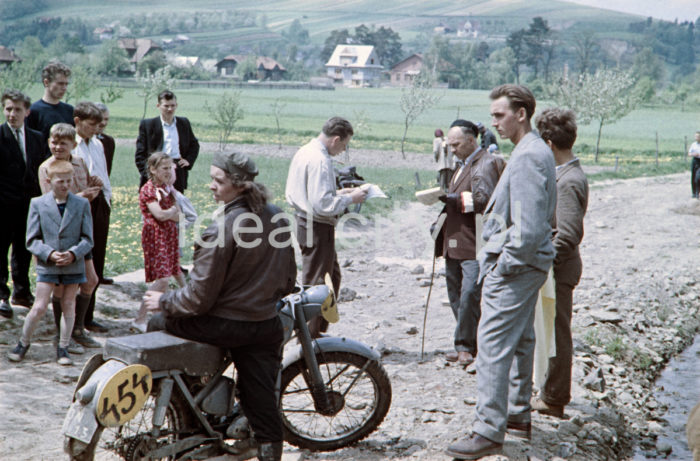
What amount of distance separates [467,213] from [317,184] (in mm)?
1223

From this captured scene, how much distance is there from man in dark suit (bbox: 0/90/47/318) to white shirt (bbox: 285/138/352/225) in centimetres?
264

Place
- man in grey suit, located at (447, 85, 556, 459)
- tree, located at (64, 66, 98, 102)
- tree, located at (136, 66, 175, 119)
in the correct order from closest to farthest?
man in grey suit, located at (447, 85, 556, 459) → tree, located at (64, 66, 98, 102) → tree, located at (136, 66, 175, 119)

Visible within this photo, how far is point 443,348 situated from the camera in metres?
7.02

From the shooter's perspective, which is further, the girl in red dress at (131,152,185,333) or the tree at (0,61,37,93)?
the tree at (0,61,37,93)

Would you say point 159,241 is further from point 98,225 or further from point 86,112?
point 86,112

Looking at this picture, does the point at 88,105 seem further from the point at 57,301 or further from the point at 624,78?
the point at 624,78

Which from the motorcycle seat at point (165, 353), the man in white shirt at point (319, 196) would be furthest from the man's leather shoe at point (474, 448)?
the man in white shirt at point (319, 196)

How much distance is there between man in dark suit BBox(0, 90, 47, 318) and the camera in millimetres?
6949

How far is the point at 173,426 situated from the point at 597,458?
2732 mm

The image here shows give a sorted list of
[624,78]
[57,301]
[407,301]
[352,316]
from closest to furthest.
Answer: [57,301] → [352,316] → [407,301] → [624,78]

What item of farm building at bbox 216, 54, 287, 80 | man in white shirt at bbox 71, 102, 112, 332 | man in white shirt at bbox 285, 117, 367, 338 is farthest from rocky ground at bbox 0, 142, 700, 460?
farm building at bbox 216, 54, 287, 80

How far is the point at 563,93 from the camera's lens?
162 ft

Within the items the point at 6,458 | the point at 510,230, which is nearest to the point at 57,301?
the point at 6,458

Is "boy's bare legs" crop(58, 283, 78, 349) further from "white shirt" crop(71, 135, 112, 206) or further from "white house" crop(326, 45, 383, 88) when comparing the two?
"white house" crop(326, 45, 383, 88)
